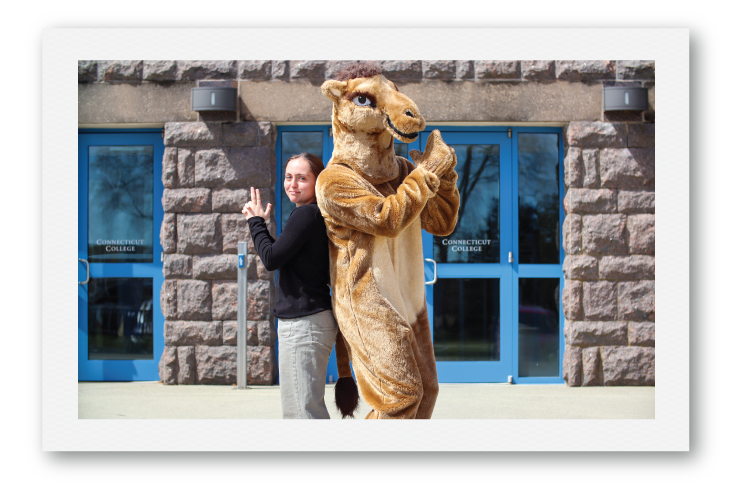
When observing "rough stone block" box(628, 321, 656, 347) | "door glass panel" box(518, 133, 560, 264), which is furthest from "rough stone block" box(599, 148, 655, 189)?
"rough stone block" box(628, 321, 656, 347)

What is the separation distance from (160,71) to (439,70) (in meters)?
2.31

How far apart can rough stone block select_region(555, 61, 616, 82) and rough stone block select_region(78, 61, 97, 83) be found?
3822mm

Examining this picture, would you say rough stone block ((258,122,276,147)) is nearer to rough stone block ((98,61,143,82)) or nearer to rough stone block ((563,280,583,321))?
rough stone block ((98,61,143,82))

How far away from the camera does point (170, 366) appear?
5.24 meters

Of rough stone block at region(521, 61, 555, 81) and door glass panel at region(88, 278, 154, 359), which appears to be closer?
rough stone block at region(521, 61, 555, 81)

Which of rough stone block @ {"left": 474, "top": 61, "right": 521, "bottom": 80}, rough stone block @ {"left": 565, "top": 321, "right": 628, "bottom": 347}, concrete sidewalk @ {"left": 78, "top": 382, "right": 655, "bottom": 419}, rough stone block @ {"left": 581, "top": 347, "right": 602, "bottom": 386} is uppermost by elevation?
rough stone block @ {"left": 474, "top": 61, "right": 521, "bottom": 80}

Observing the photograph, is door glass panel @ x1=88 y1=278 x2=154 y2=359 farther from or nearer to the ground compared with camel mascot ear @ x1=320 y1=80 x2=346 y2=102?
nearer to the ground

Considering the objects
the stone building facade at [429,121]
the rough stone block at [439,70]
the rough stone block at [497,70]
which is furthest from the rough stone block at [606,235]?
the rough stone block at [439,70]

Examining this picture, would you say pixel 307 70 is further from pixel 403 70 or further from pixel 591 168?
pixel 591 168

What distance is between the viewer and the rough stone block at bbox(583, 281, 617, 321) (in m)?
5.21

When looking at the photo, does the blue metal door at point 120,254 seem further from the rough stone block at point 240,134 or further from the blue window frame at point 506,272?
the blue window frame at point 506,272

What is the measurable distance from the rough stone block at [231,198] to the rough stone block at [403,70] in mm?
1398

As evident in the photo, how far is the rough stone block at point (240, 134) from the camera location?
5191mm

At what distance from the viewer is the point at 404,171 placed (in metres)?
2.83
